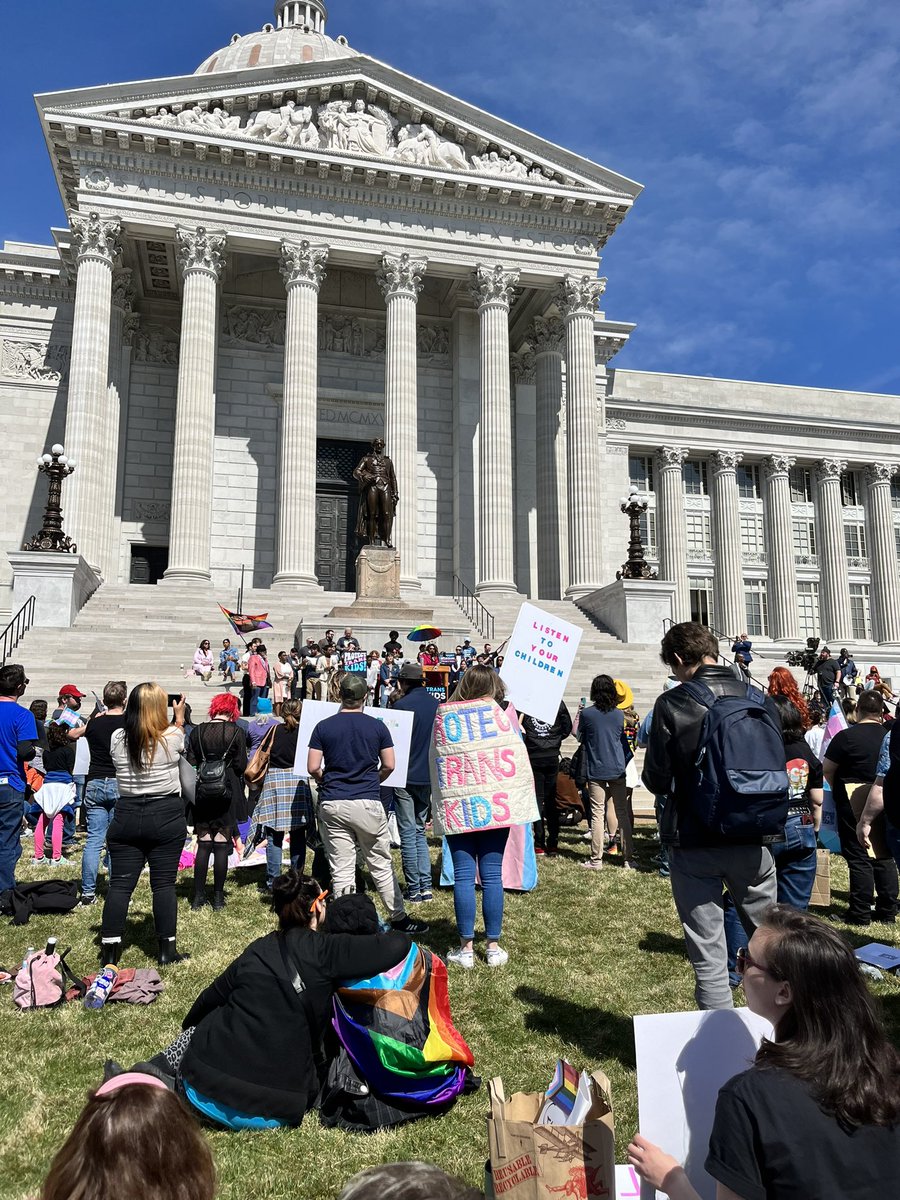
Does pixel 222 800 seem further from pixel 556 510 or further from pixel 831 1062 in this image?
pixel 556 510

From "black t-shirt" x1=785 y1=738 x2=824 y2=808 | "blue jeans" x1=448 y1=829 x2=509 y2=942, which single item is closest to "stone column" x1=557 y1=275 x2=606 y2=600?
"black t-shirt" x1=785 y1=738 x2=824 y2=808

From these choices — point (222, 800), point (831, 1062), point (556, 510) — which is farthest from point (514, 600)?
point (831, 1062)

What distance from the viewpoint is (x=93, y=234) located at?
28.3 m

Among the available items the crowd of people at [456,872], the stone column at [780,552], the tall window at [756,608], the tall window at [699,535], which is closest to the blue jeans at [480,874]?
the crowd of people at [456,872]

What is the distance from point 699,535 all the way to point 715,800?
40.9m

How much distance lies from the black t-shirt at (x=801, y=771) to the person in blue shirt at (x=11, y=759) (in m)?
6.16

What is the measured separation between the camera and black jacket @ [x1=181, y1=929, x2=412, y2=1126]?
4215 mm

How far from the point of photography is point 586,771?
10.0 metres

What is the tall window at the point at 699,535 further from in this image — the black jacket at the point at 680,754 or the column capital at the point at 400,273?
the black jacket at the point at 680,754

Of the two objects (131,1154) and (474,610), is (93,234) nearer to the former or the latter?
(474,610)

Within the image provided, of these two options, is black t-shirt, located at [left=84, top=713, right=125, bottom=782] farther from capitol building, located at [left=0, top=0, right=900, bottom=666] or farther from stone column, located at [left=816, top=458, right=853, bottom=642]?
stone column, located at [left=816, top=458, right=853, bottom=642]

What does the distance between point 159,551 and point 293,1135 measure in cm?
3038

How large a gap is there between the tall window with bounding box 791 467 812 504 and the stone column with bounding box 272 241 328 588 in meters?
26.9

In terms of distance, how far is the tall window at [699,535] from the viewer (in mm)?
43438
